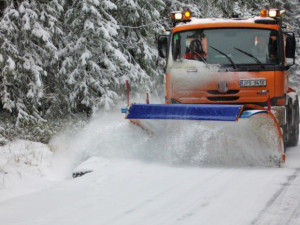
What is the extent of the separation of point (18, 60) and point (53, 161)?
3037 mm

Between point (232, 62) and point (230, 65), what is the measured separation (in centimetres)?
6

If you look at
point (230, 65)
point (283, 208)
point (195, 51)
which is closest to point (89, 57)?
point (195, 51)

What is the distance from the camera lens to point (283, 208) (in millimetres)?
4117

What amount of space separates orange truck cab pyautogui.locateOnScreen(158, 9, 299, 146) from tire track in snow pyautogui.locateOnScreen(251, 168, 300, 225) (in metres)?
2.43

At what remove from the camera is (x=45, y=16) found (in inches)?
394

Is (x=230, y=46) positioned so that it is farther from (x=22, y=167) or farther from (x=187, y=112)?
(x=22, y=167)

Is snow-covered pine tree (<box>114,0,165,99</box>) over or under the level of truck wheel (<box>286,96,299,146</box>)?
over

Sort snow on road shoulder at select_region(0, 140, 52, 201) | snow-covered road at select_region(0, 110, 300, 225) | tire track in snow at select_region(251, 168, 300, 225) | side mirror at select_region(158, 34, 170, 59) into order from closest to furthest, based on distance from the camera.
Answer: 1. tire track in snow at select_region(251, 168, 300, 225)
2. snow-covered road at select_region(0, 110, 300, 225)
3. snow on road shoulder at select_region(0, 140, 52, 201)
4. side mirror at select_region(158, 34, 170, 59)

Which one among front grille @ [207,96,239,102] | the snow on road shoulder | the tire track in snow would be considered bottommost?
the snow on road shoulder

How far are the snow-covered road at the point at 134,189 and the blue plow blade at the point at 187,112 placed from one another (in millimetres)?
426

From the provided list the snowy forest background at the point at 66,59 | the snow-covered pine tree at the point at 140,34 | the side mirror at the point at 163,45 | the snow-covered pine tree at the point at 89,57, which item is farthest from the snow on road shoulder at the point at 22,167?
the snow-covered pine tree at the point at 140,34

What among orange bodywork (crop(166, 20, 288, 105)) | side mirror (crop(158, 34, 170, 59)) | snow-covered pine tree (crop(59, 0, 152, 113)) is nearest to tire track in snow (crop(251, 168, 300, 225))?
orange bodywork (crop(166, 20, 288, 105))

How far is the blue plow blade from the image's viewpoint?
6055 millimetres

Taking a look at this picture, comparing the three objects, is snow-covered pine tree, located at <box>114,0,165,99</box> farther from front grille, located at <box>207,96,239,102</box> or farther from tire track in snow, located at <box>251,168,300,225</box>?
tire track in snow, located at <box>251,168,300,225</box>
